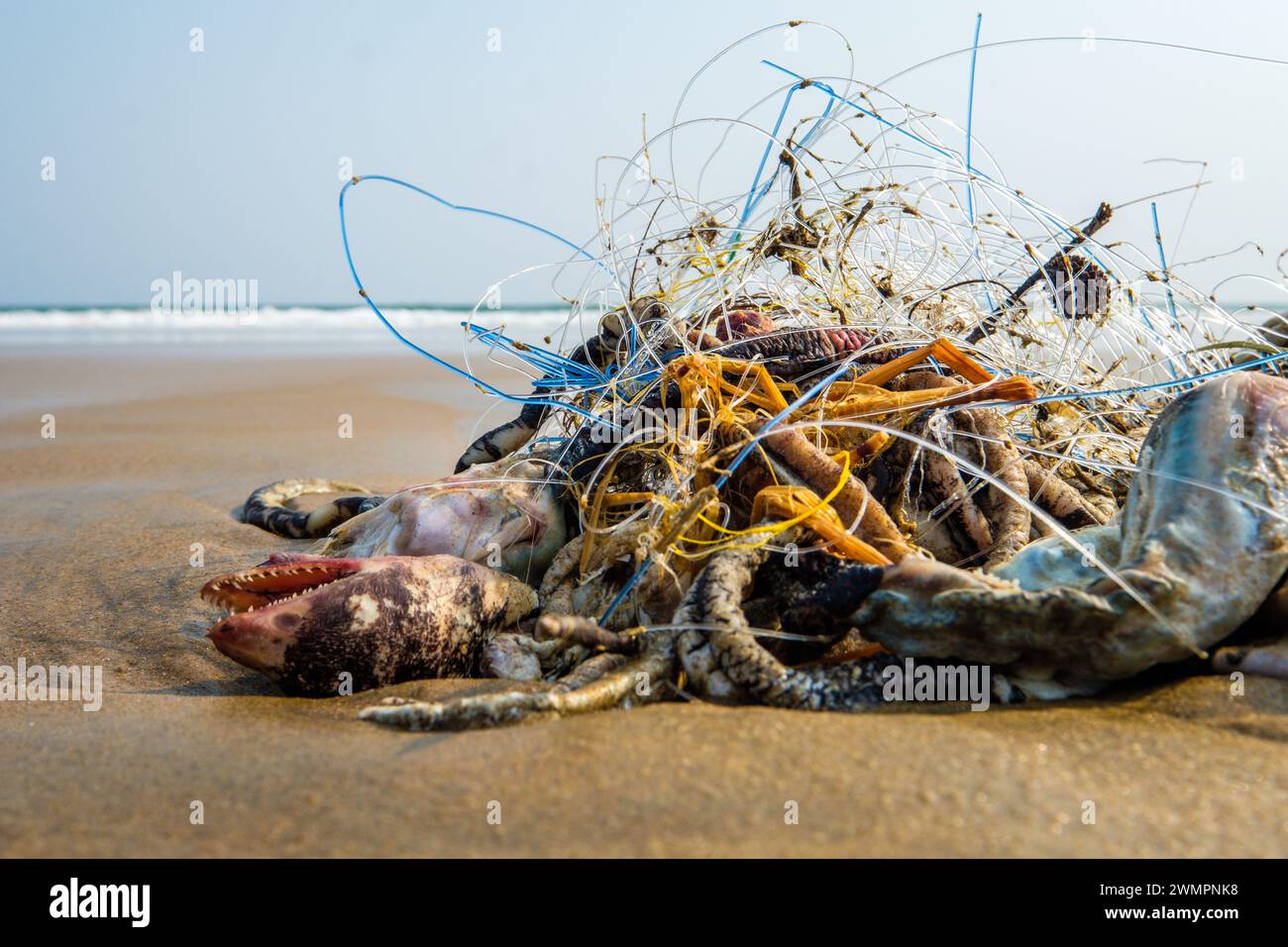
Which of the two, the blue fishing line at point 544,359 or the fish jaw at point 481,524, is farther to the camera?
the blue fishing line at point 544,359

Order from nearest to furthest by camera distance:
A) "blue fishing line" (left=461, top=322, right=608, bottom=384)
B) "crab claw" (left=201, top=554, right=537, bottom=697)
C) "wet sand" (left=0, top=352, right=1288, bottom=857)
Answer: "wet sand" (left=0, top=352, right=1288, bottom=857)
"crab claw" (left=201, top=554, right=537, bottom=697)
"blue fishing line" (left=461, top=322, right=608, bottom=384)

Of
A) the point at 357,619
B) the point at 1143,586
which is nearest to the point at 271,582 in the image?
the point at 357,619

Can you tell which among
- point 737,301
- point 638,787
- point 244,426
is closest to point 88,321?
point 244,426

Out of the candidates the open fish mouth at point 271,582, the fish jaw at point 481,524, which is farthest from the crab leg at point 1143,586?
the open fish mouth at point 271,582

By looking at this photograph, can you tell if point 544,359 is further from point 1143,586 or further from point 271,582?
point 1143,586

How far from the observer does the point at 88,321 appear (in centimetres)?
2294

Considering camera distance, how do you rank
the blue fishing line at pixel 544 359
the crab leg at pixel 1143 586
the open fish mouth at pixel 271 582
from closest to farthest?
1. the crab leg at pixel 1143 586
2. the open fish mouth at pixel 271 582
3. the blue fishing line at pixel 544 359

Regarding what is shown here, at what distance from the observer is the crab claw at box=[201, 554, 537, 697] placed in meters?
2.58

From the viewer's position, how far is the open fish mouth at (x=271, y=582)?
278 centimetres

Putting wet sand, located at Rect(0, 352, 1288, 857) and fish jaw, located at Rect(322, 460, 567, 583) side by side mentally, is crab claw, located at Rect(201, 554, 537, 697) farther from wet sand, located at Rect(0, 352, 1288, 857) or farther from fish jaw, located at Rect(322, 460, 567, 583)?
fish jaw, located at Rect(322, 460, 567, 583)

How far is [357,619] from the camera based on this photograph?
2629mm

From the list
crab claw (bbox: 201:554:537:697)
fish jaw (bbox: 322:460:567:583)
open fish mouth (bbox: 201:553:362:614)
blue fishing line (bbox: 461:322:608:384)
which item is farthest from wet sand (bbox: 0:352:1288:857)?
blue fishing line (bbox: 461:322:608:384)

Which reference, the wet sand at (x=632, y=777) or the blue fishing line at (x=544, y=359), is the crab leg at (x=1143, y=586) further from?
the blue fishing line at (x=544, y=359)
